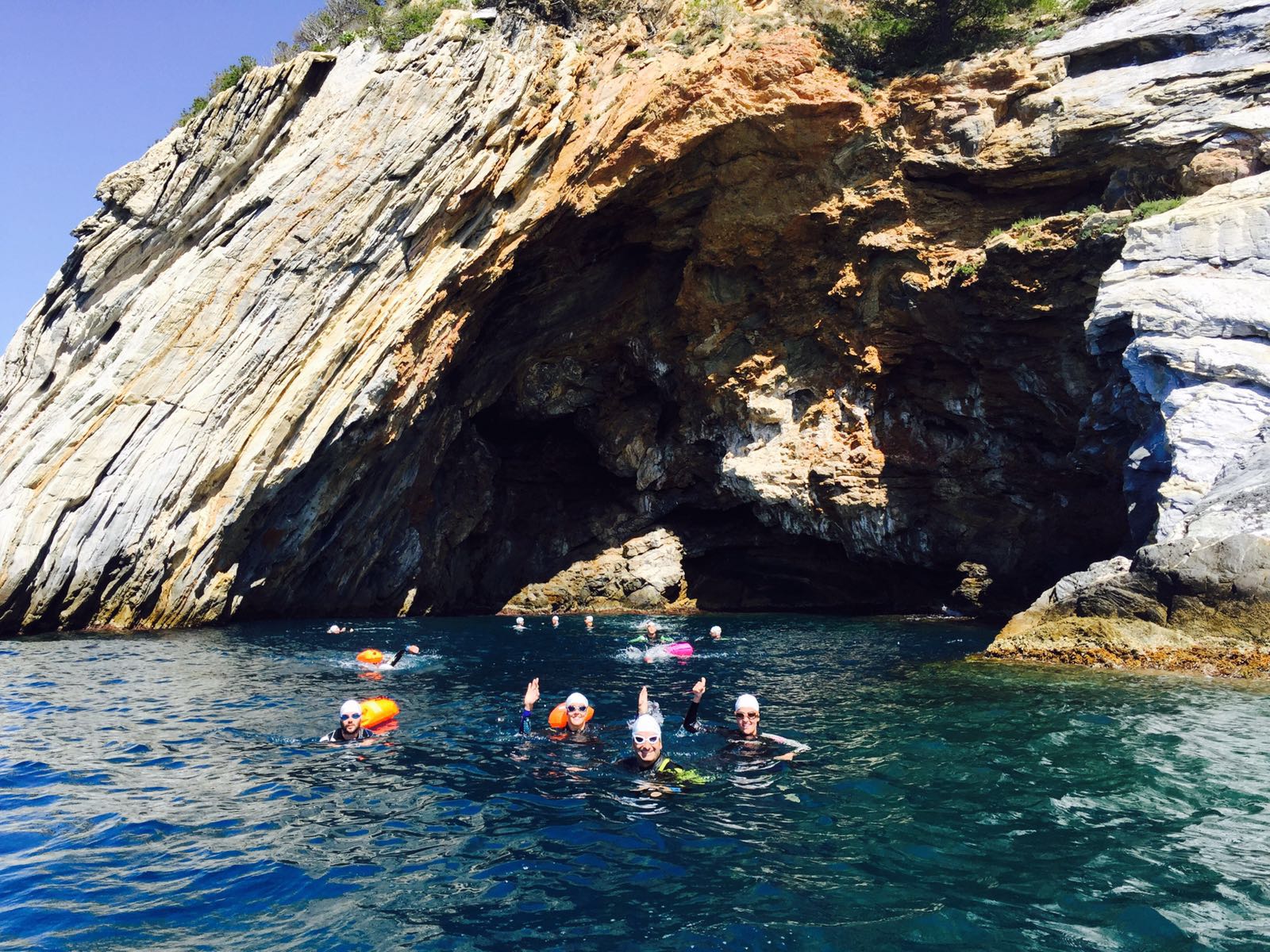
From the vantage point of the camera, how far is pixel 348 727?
464 inches

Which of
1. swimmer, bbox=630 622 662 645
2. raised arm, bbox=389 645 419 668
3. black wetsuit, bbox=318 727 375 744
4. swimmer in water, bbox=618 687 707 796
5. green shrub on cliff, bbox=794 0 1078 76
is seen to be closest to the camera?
swimmer in water, bbox=618 687 707 796

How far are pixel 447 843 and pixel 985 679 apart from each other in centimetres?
1173

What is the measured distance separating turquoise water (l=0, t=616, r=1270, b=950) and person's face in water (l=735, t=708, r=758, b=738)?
53cm

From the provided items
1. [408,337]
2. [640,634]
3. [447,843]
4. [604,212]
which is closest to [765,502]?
[640,634]

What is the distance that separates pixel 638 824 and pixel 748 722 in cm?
308

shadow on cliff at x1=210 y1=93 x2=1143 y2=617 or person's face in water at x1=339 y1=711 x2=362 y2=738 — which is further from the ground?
shadow on cliff at x1=210 y1=93 x2=1143 y2=617

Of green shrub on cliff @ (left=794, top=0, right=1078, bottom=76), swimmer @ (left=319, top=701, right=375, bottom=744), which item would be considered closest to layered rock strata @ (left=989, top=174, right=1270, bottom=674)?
green shrub on cliff @ (left=794, top=0, right=1078, bottom=76)

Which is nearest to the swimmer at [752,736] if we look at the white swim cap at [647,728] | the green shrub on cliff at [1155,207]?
the white swim cap at [647,728]

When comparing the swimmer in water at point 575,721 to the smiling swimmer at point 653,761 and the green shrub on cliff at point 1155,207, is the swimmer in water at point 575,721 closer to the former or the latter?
the smiling swimmer at point 653,761

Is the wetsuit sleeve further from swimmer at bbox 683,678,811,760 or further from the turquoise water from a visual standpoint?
swimmer at bbox 683,678,811,760

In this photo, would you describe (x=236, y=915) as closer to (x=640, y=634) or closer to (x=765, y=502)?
(x=640, y=634)

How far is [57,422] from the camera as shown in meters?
24.3

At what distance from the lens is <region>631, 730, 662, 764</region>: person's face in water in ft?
33.0

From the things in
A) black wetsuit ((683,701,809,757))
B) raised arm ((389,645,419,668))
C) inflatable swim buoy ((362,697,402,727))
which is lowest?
black wetsuit ((683,701,809,757))
